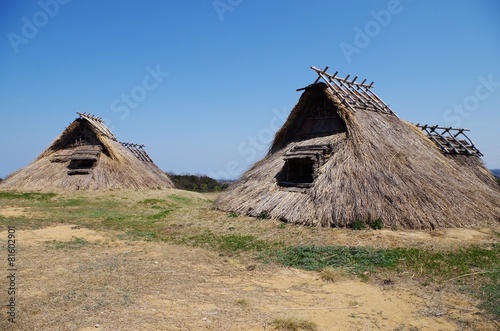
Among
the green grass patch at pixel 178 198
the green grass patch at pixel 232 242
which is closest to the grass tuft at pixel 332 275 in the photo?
the green grass patch at pixel 232 242

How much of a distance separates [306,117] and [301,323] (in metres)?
12.1

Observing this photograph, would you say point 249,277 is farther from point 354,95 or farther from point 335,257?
point 354,95

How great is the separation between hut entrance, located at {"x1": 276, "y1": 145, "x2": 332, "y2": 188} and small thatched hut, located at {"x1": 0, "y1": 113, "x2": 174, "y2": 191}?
1142 centimetres

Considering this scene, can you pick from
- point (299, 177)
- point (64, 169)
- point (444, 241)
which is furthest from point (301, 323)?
point (64, 169)

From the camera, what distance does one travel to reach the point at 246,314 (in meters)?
4.69

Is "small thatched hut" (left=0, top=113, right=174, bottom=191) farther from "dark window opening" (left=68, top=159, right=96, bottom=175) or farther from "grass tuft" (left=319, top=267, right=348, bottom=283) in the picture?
"grass tuft" (left=319, top=267, right=348, bottom=283)

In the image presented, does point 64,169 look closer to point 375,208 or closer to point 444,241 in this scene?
point 375,208

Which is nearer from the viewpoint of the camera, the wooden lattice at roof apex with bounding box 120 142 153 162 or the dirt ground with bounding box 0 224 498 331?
the dirt ground with bounding box 0 224 498 331

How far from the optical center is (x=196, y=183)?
34531 millimetres

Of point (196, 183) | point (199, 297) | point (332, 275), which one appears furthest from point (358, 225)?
point (196, 183)

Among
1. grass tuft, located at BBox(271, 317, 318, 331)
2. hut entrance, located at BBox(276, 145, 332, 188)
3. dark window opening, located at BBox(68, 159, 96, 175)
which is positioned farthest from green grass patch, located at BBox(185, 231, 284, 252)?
dark window opening, located at BBox(68, 159, 96, 175)

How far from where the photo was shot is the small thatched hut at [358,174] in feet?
33.1

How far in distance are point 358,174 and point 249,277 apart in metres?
6.00

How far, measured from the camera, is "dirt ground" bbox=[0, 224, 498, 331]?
4.41 meters
